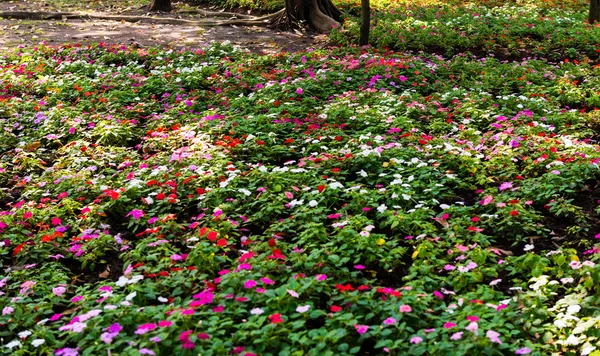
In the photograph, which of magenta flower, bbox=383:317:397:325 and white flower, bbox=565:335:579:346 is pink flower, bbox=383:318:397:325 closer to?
magenta flower, bbox=383:317:397:325

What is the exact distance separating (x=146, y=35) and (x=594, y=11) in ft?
29.9

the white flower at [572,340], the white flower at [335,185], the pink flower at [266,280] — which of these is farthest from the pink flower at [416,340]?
the white flower at [335,185]

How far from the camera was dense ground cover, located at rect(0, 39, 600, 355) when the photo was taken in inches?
128

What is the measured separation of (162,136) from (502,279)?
12.9 ft

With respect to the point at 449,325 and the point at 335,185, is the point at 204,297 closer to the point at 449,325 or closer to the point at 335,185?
the point at 449,325

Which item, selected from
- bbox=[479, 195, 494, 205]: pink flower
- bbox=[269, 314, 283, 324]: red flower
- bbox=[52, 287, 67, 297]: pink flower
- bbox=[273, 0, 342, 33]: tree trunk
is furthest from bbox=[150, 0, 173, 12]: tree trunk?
bbox=[269, 314, 283, 324]: red flower

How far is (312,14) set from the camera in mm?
12539

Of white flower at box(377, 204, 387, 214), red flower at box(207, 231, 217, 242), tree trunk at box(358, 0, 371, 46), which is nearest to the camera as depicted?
red flower at box(207, 231, 217, 242)

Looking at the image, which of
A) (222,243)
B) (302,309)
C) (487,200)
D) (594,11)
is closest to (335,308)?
(302,309)

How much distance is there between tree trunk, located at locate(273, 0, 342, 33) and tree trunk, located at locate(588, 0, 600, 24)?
5.04 metres

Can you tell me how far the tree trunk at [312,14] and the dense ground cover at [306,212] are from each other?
168 inches

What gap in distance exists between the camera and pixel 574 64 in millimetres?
8836

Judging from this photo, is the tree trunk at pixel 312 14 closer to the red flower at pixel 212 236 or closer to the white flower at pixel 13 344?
the red flower at pixel 212 236

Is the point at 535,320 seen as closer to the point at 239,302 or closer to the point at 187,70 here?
the point at 239,302
